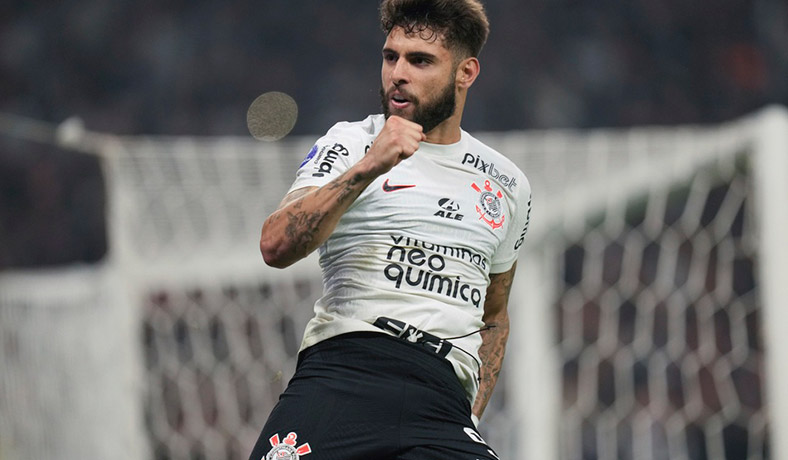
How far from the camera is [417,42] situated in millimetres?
2125

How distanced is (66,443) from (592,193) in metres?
2.88

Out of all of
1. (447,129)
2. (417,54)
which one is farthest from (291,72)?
(417,54)

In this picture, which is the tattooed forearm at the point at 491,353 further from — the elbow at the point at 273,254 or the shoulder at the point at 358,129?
the elbow at the point at 273,254

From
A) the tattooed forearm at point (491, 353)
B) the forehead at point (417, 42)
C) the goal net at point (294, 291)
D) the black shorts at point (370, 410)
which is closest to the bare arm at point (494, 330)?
the tattooed forearm at point (491, 353)

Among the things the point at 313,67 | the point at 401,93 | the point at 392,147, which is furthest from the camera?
the point at 313,67

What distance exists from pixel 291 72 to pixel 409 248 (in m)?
7.97

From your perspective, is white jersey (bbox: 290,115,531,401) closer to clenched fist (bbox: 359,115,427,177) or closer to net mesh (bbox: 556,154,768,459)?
clenched fist (bbox: 359,115,427,177)

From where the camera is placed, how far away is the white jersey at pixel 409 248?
6.91ft

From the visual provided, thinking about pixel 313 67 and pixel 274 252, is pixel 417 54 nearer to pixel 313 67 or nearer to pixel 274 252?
pixel 274 252

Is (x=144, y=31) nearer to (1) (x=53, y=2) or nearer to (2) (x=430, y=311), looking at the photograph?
(1) (x=53, y=2)

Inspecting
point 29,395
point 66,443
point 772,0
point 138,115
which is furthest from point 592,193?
point 138,115

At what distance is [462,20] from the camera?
2.19m

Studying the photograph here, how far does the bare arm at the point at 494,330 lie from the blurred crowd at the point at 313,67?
6703 millimetres

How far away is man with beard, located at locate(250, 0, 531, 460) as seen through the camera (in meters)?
2.03
